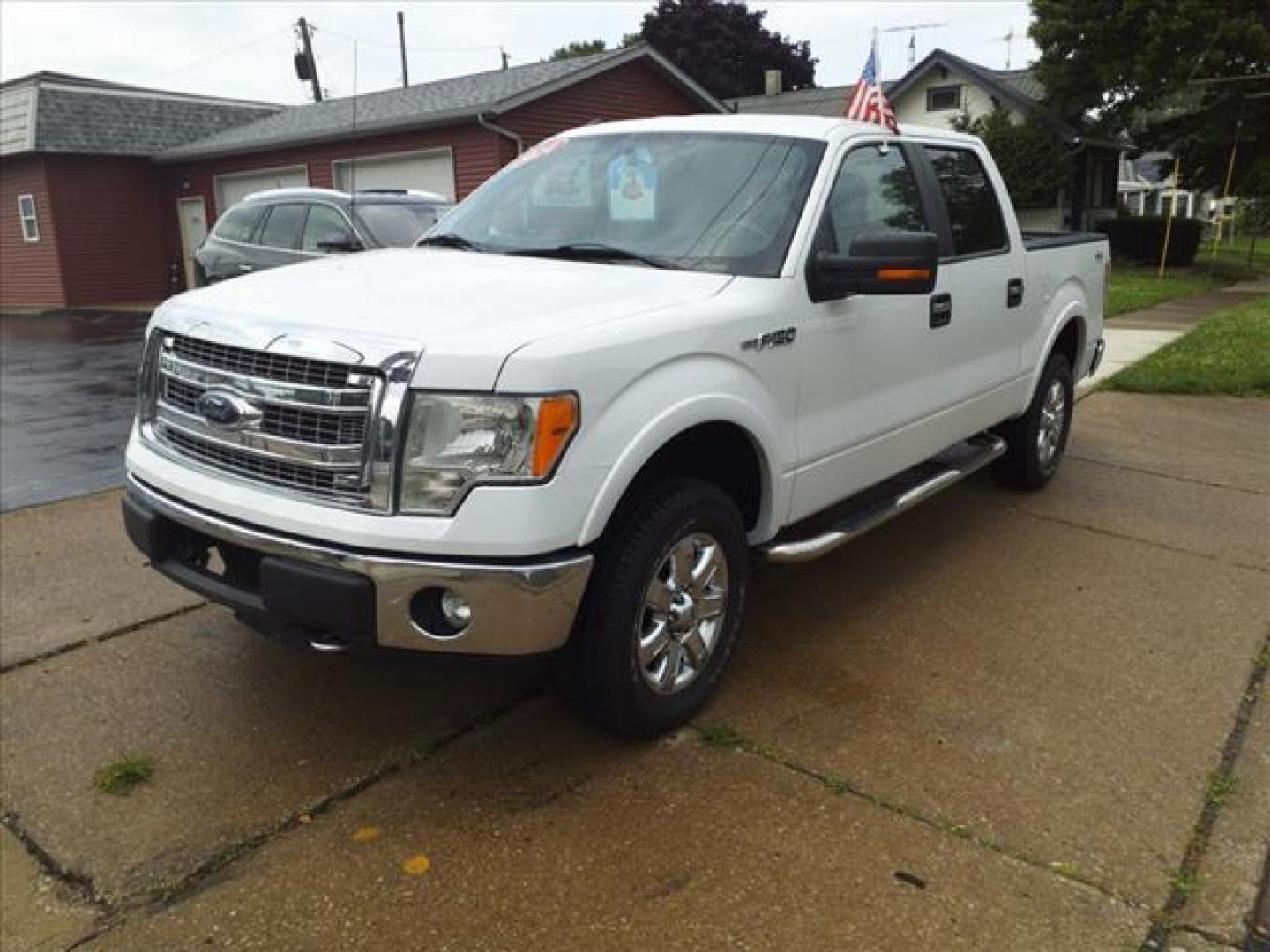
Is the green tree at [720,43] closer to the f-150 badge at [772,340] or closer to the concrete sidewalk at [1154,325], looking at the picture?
the concrete sidewalk at [1154,325]

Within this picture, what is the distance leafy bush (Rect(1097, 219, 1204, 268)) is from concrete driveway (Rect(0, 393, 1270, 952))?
25800 millimetres

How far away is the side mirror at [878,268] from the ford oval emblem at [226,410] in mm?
1847

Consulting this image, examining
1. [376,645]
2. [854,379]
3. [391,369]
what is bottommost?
[376,645]

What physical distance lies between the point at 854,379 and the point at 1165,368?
783 centimetres

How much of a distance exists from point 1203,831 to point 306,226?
8431 mm

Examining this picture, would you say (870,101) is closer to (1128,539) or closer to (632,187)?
(632,187)

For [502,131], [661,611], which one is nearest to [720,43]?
[502,131]

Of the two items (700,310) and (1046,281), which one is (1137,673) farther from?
(1046,281)

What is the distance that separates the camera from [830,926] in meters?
2.55

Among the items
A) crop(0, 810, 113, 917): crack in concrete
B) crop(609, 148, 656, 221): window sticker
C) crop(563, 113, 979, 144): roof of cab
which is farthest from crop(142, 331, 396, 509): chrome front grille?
crop(563, 113, 979, 144): roof of cab

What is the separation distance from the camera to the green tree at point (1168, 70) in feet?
80.2

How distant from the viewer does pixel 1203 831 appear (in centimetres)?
292

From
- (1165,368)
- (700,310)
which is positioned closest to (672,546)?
(700,310)

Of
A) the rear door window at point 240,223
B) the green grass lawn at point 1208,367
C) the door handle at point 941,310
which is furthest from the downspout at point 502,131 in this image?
the door handle at point 941,310
